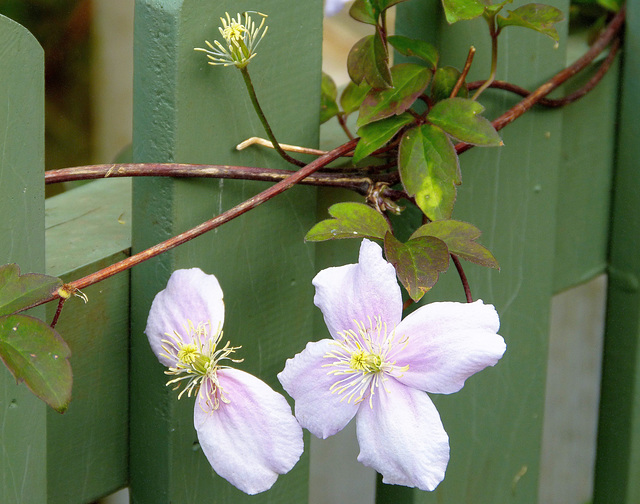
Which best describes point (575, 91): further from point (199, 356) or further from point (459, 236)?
point (199, 356)

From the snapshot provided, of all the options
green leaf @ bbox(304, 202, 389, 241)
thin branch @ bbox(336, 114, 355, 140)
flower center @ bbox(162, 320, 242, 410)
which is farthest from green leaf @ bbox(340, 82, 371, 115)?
flower center @ bbox(162, 320, 242, 410)

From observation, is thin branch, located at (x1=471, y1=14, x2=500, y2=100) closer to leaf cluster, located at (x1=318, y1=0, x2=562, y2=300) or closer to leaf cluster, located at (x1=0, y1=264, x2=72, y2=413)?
leaf cluster, located at (x1=318, y1=0, x2=562, y2=300)

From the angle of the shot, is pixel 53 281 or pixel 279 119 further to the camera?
pixel 279 119

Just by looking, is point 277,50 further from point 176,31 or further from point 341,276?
point 341,276

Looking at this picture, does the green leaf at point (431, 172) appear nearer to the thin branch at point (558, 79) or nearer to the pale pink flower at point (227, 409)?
the thin branch at point (558, 79)

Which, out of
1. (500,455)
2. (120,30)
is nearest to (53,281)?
(500,455)

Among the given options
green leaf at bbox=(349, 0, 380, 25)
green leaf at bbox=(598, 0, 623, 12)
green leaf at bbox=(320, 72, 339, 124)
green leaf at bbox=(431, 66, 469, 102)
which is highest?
green leaf at bbox=(598, 0, 623, 12)

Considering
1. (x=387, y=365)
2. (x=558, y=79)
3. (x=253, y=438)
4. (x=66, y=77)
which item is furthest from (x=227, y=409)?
(x=66, y=77)

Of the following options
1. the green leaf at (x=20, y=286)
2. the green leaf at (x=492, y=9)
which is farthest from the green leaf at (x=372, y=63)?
the green leaf at (x=20, y=286)
